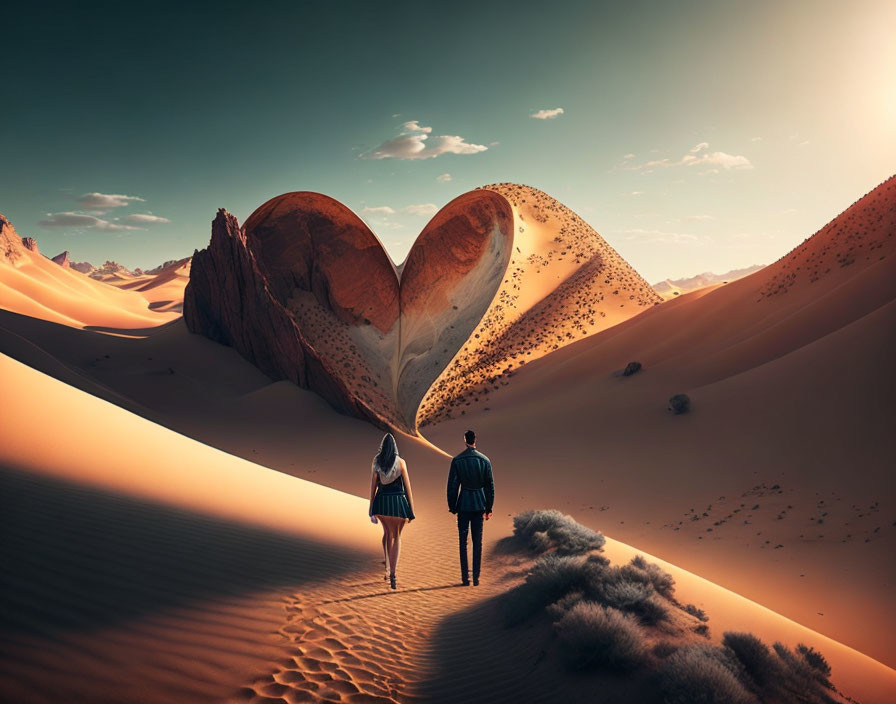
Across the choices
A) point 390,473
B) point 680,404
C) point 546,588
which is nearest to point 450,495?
point 390,473

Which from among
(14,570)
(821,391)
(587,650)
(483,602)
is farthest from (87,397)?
(821,391)

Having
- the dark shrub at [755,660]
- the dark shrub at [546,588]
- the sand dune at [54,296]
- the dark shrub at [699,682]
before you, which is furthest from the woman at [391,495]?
the sand dune at [54,296]

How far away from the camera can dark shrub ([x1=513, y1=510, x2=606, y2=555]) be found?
6.38 meters

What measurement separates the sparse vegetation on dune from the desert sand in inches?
12.1

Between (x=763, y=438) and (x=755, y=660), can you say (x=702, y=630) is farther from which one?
(x=763, y=438)

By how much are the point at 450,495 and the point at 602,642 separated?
8.99ft

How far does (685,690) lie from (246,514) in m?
4.99

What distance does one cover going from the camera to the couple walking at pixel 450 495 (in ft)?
17.6

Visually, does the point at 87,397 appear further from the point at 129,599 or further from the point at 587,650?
the point at 587,650

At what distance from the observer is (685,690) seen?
279 centimetres

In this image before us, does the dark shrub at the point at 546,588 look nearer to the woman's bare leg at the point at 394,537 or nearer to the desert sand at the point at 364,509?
the desert sand at the point at 364,509

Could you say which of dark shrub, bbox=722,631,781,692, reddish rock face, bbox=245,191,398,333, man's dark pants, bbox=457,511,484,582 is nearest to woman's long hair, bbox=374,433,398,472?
man's dark pants, bbox=457,511,484,582

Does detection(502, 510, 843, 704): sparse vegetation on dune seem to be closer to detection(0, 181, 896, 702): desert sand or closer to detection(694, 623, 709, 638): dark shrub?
detection(694, 623, 709, 638): dark shrub

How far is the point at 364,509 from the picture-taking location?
29.0 ft
